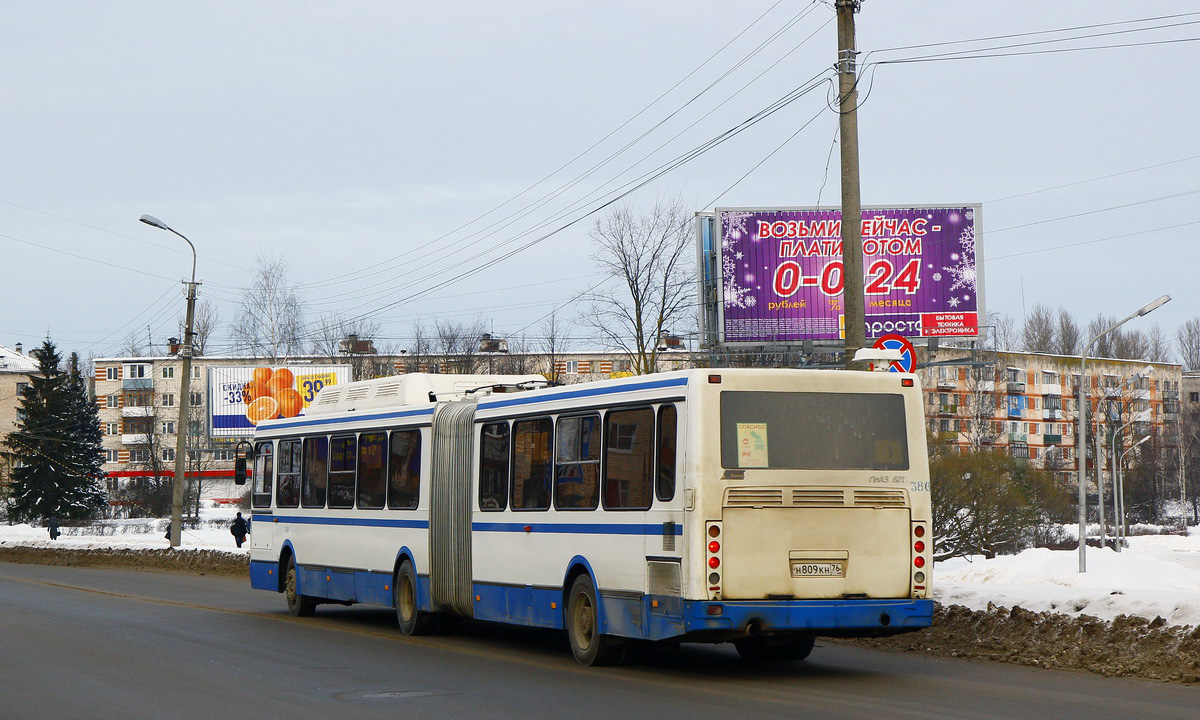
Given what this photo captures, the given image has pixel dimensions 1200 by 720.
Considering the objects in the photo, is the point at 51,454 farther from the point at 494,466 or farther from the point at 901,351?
the point at 901,351

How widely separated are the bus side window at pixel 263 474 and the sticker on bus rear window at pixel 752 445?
11004 millimetres

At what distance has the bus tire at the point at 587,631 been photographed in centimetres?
1284

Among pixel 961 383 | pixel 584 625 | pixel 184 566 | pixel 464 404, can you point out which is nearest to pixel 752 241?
pixel 184 566

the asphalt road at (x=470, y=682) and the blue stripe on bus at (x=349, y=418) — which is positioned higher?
the blue stripe on bus at (x=349, y=418)

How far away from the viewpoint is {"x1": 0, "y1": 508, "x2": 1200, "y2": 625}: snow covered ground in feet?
42.6

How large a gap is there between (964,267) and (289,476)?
2730 centimetres

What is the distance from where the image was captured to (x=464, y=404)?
52.4 feet

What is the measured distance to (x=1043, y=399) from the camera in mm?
116562

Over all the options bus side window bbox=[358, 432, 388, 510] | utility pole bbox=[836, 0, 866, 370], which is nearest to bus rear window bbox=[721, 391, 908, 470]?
utility pole bbox=[836, 0, 866, 370]

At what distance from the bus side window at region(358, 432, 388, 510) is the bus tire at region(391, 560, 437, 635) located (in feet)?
3.25

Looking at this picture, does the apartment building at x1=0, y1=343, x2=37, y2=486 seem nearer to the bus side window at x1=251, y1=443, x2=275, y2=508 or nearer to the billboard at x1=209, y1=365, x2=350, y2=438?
the billboard at x1=209, y1=365, x2=350, y2=438

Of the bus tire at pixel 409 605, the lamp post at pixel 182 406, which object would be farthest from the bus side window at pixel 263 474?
the lamp post at pixel 182 406

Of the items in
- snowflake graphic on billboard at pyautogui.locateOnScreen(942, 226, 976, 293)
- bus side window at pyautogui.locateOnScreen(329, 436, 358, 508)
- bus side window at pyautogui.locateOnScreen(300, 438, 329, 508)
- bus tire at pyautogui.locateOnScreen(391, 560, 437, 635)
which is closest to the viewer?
bus tire at pyautogui.locateOnScreen(391, 560, 437, 635)

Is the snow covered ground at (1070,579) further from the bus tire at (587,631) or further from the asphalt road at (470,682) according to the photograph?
the bus tire at (587,631)
